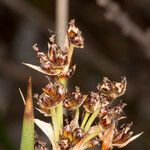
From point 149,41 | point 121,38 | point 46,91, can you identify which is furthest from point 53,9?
point 46,91

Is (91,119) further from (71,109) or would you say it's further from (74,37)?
(74,37)

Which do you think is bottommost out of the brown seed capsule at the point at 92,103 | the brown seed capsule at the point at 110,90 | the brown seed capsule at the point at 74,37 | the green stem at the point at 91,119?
the green stem at the point at 91,119

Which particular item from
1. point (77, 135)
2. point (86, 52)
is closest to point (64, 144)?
point (77, 135)

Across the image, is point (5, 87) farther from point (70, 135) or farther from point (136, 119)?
point (70, 135)

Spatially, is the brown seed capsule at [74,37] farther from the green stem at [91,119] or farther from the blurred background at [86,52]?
the blurred background at [86,52]

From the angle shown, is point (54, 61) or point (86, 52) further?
point (86, 52)

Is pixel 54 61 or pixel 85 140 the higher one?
pixel 54 61

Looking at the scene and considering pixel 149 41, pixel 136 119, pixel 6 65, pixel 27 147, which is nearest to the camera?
pixel 27 147

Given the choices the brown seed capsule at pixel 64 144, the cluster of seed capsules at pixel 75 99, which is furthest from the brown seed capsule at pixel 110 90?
the brown seed capsule at pixel 64 144

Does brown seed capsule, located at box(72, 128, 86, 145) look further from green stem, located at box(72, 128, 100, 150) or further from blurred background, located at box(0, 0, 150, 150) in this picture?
blurred background, located at box(0, 0, 150, 150)
